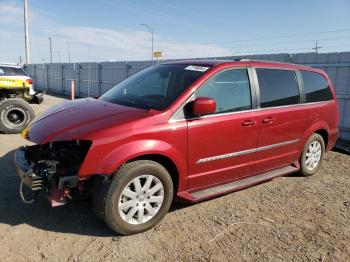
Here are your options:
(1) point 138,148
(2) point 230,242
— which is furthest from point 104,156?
(2) point 230,242

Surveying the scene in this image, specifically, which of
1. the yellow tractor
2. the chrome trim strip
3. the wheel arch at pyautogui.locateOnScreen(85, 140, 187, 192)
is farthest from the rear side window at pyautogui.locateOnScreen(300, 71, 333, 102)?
the yellow tractor

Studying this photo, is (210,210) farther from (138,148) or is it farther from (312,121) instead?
(312,121)

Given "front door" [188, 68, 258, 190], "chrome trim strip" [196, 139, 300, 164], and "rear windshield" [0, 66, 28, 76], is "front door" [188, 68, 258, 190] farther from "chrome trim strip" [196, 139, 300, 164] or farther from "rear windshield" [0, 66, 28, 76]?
"rear windshield" [0, 66, 28, 76]

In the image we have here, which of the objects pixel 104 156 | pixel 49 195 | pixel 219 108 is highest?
pixel 219 108

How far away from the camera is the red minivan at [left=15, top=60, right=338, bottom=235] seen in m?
3.33

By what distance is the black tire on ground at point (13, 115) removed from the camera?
7699 mm

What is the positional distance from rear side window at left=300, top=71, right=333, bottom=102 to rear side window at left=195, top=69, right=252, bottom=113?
1450mm

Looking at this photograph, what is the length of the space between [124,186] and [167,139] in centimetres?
66

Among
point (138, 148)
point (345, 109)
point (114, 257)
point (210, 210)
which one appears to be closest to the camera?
point (114, 257)

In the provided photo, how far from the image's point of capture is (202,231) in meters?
3.68

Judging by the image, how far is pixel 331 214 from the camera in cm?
428

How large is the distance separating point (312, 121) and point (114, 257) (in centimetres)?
371

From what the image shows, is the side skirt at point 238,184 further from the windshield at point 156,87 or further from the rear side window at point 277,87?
the windshield at point 156,87

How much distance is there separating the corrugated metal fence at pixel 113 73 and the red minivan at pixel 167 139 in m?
3.81
